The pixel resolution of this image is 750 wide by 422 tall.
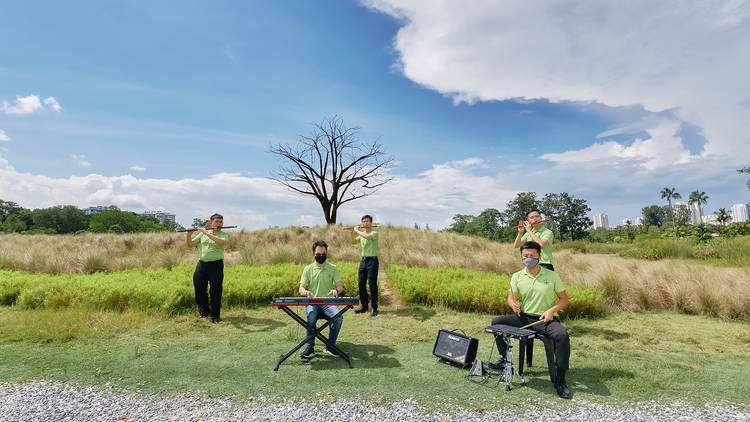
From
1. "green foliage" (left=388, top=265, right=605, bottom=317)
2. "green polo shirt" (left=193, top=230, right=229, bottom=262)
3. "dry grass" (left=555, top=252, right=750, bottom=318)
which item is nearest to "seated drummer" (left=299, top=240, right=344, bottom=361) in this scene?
"green polo shirt" (left=193, top=230, right=229, bottom=262)

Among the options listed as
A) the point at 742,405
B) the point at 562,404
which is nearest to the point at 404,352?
the point at 562,404

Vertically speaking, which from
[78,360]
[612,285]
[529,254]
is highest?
[529,254]

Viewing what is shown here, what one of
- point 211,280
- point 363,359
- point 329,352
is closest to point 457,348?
point 363,359

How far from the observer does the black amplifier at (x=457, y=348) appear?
4.75 meters

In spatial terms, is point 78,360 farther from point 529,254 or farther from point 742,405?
point 742,405

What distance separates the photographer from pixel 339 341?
6152mm

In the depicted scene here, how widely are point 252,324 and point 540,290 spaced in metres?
5.38

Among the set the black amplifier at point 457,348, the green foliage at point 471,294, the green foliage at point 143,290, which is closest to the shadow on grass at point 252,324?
the green foliage at point 143,290

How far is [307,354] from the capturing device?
515 cm

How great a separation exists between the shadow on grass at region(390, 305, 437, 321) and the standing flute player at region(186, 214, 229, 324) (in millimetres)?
3542

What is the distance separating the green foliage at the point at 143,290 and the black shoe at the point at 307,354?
4.03 m

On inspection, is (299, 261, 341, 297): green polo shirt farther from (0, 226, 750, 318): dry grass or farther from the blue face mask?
(0, 226, 750, 318): dry grass

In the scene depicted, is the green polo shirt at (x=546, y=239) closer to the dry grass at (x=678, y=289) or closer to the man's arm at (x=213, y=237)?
the dry grass at (x=678, y=289)

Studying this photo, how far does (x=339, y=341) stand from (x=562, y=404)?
11.3 feet
